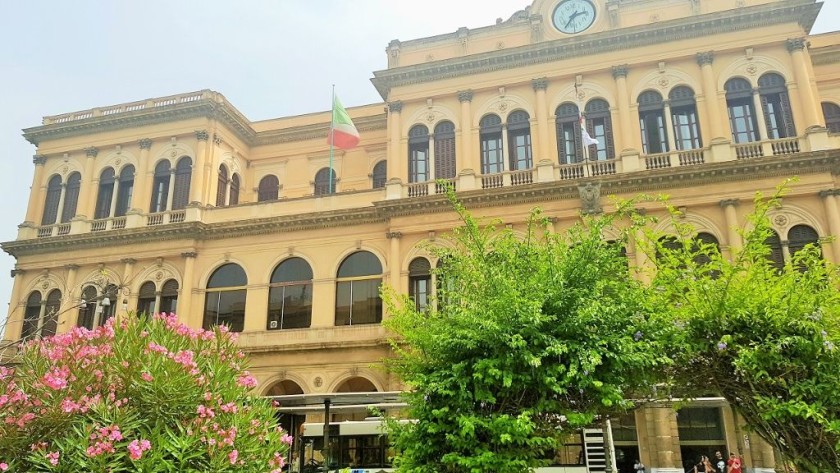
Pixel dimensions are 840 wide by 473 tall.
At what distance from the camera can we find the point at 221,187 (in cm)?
2961

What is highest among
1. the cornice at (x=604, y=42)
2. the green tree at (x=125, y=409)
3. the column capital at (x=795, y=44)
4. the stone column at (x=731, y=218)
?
the cornice at (x=604, y=42)

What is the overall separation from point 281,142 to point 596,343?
24.4 meters

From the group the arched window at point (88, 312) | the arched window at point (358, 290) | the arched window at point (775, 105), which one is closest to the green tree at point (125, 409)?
the arched window at point (358, 290)

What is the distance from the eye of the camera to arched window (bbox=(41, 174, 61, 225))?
30000 mm

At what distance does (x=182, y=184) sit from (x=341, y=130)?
7.86 m

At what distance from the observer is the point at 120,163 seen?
97.7 feet

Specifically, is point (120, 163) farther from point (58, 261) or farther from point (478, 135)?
point (478, 135)

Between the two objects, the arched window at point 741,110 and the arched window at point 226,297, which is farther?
the arched window at point 226,297

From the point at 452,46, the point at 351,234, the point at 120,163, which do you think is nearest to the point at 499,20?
the point at 452,46

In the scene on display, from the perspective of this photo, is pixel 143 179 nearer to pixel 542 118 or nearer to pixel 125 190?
pixel 125 190

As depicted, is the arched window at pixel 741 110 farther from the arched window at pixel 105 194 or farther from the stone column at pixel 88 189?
the stone column at pixel 88 189

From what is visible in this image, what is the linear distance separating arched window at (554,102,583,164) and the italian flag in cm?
841

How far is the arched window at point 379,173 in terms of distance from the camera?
2984 centimetres

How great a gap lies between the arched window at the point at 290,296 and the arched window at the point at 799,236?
17.4 metres
